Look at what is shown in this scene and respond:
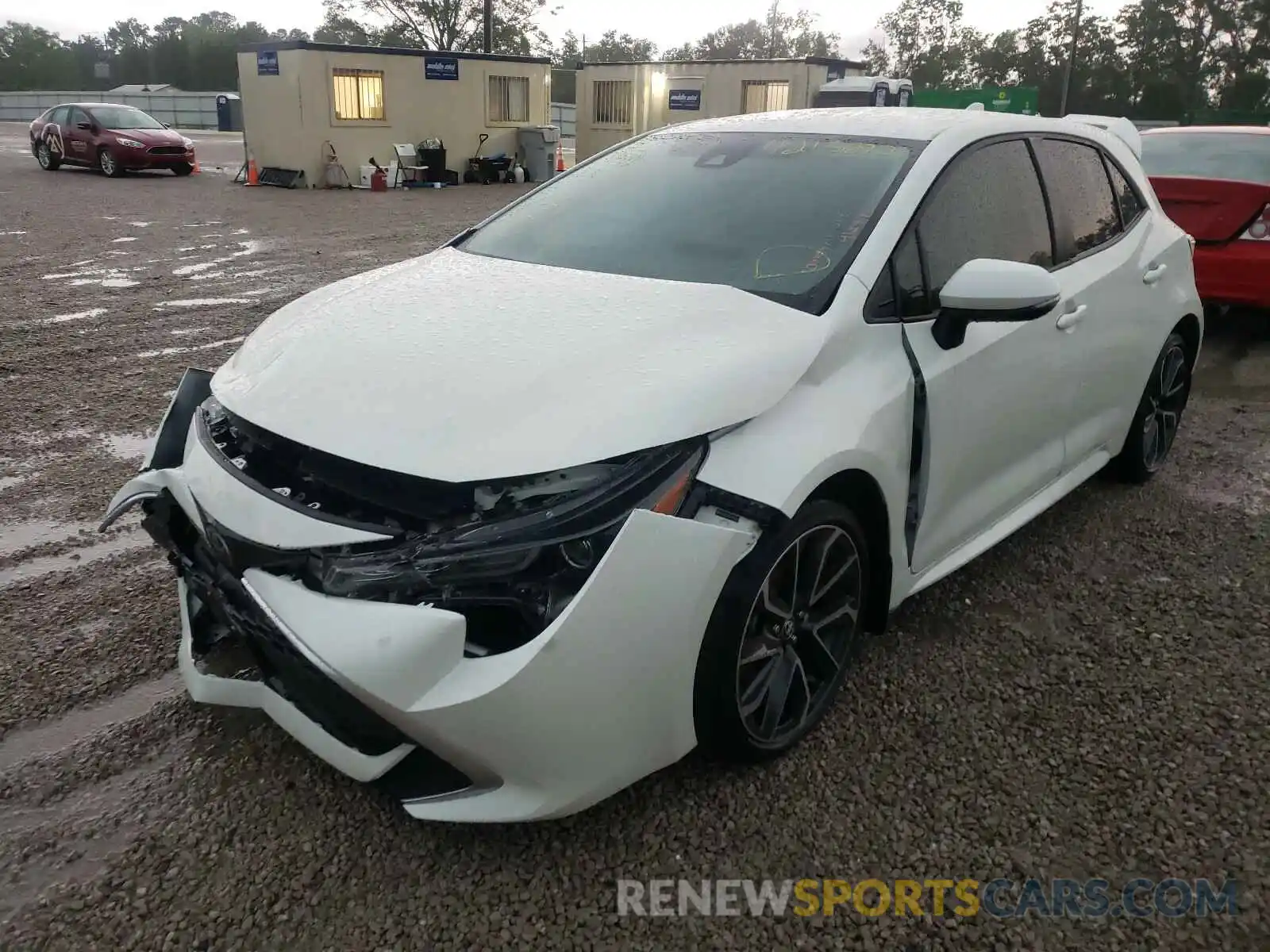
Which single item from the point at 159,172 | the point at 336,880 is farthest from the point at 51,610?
the point at 159,172

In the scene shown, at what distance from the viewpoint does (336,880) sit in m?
2.21

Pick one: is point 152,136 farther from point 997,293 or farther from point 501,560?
point 501,560

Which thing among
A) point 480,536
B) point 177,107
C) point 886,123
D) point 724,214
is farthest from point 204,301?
point 177,107

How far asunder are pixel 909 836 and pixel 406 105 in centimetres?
2146

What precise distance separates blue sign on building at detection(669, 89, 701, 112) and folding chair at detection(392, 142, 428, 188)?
7.05 meters

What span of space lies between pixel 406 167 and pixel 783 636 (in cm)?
2028

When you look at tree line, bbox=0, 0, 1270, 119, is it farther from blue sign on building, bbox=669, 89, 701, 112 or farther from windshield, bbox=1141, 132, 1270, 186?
windshield, bbox=1141, 132, 1270, 186

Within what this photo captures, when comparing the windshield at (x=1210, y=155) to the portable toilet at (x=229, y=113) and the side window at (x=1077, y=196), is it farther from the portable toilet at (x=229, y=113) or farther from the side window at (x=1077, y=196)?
the portable toilet at (x=229, y=113)

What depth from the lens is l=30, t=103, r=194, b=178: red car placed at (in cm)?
2077

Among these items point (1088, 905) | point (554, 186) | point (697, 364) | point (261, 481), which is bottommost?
point (1088, 905)

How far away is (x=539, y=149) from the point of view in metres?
23.1

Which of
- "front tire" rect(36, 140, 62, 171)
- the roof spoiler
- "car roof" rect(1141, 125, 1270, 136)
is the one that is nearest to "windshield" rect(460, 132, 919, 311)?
the roof spoiler

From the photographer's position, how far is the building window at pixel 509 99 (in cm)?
2262

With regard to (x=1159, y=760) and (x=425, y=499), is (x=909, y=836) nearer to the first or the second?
(x=1159, y=760)
